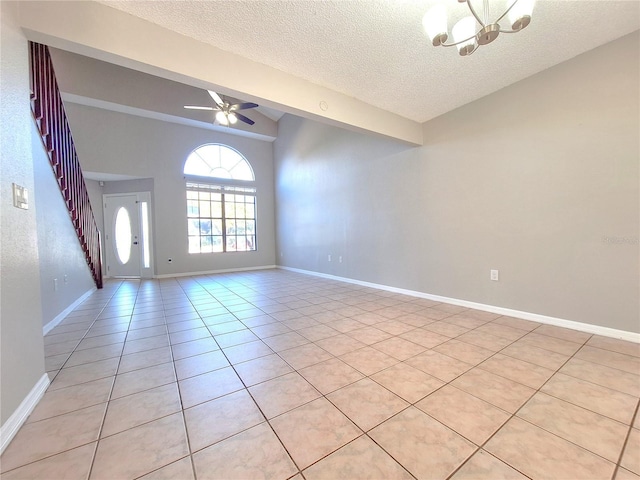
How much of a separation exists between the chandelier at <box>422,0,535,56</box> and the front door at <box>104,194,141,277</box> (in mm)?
6668

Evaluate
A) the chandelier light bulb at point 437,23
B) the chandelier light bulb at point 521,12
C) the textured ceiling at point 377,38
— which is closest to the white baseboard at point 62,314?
the textured ceiling at point 377,38

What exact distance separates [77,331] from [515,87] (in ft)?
17.3

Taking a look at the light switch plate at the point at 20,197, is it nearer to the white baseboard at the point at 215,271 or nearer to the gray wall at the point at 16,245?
the gray wall at the point at 16,245

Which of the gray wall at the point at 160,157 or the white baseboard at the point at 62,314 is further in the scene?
the gray wall at the point at 160,157

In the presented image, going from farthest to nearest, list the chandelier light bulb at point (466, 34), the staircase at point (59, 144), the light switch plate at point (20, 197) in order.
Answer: the staircase at point (59, 144) < the chandelier light bulb at point (466, 34) < the light switch plate at point (20, 197)

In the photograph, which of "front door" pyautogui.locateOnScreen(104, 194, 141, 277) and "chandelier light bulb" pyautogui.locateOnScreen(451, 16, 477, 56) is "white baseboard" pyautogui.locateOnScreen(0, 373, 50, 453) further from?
"front door" pyautogui.locateOnScreen(104, 194, 141, 277)

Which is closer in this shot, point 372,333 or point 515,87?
point 372,333

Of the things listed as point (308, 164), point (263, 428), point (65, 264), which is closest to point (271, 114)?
point (308, 164)

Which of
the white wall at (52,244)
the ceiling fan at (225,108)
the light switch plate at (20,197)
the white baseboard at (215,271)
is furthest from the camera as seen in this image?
the white baseboard at (215,271)

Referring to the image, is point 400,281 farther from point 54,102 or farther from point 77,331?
point 54,102

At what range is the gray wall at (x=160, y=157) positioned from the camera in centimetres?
539

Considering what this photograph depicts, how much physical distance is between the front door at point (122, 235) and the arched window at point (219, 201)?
1.14 meters

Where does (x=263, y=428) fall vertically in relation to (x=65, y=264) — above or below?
below

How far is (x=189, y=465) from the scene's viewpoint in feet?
3.59
